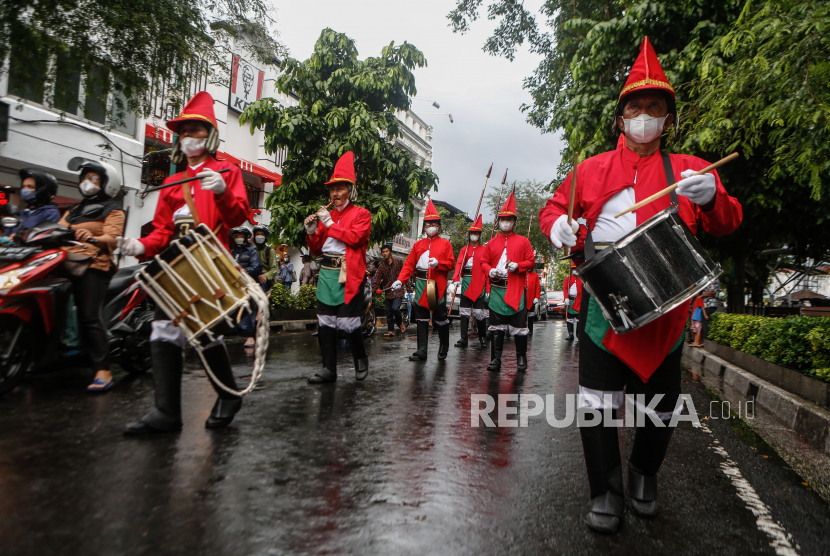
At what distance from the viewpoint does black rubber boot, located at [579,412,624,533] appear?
2.79 meters

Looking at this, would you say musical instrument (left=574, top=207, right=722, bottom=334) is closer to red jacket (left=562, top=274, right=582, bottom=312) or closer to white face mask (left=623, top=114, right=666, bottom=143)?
red jacket (left=562, top=274, right=582, bottom=312)

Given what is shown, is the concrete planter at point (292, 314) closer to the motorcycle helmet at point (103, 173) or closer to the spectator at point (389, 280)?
the spectator at point (389, 280)

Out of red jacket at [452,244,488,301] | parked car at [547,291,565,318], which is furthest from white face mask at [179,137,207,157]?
parked car at [547,291,565,318]

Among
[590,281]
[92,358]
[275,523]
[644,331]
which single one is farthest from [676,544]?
[92,358]

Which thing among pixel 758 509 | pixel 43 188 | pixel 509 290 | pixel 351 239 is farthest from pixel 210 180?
pixel 509 290

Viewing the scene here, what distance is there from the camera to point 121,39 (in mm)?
7855

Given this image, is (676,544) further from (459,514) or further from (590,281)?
(590,281)

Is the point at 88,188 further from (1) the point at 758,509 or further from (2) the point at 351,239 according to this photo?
(1) the point at 758,509

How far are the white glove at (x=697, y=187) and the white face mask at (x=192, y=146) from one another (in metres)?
3.03

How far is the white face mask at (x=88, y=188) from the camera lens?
5168mm

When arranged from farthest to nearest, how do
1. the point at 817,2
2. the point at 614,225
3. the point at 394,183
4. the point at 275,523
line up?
the point at 394,183
the point at 817,2
the point at 614,225
the point at 275,523

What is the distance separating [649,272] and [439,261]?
6335 mm

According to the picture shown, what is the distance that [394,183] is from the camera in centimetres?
1666

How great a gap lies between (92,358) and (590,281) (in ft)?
13.8
